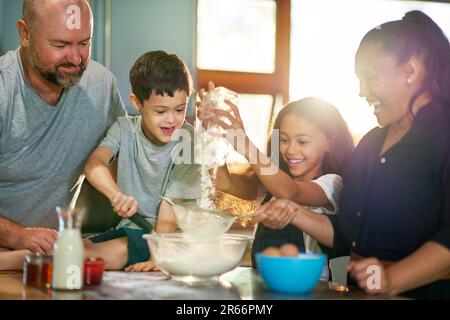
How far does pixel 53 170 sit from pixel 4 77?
334mm

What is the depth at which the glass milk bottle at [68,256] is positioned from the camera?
1.12 meters

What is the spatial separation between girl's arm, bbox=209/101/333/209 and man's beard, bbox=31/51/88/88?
1.98 feet

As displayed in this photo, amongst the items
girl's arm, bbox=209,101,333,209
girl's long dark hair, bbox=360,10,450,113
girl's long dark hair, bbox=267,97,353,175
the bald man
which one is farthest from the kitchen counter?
the bald man

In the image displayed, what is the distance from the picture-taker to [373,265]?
46.6 inches

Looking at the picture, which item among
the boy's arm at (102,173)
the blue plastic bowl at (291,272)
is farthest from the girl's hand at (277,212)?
the boy's arm at (102,173)

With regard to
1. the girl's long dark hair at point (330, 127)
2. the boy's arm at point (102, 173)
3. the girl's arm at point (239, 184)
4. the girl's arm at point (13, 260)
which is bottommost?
the girl's arm at point (13, 260)

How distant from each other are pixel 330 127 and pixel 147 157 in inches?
22.4

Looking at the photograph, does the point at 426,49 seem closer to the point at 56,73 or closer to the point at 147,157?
the point at 147,157

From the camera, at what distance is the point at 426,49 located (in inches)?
57.5

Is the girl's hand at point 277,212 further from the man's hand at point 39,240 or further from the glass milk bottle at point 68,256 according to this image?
the man's hand at point 39,240

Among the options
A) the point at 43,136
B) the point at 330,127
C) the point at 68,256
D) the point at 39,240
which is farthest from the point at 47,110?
the point at 68,256

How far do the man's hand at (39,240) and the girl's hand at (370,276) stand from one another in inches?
33.8

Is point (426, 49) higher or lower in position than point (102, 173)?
higher
